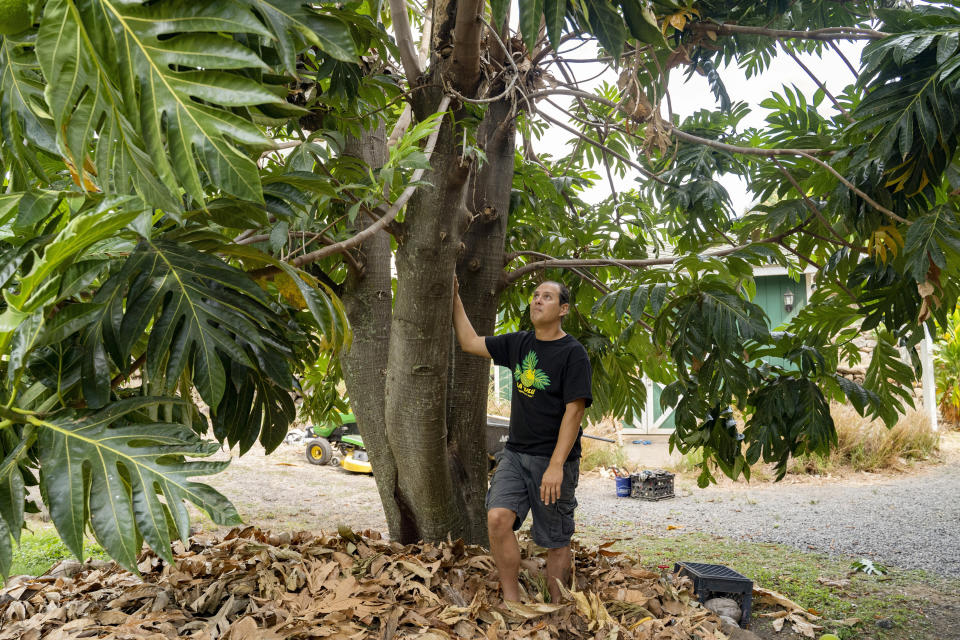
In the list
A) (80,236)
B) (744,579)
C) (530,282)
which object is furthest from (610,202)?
(80,236)

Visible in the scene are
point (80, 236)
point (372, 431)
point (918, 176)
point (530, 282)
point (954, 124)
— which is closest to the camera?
point (80, 236)

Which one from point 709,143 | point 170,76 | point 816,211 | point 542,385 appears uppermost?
point 709,143

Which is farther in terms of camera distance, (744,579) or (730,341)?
(744,579)

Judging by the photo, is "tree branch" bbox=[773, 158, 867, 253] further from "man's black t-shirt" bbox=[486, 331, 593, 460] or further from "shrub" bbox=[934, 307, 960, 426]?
"shrub" bbox=[934, 307, 960, 426]

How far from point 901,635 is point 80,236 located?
3.54 metres

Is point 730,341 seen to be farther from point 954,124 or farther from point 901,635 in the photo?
point 901,635

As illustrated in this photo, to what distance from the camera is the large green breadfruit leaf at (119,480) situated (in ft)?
4.25

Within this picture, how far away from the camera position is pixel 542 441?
284cm

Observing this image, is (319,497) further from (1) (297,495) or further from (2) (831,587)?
(2) (831,587)

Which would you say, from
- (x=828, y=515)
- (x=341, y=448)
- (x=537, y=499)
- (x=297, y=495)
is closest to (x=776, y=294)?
(x=828, y=515)

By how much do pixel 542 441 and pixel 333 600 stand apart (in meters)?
1.02

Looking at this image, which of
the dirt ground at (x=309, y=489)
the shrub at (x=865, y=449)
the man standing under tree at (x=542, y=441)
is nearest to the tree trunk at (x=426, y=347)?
the man standing under tree at (x=542, y=441)

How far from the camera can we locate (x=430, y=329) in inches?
107

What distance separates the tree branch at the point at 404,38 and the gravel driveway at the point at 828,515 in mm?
4019
